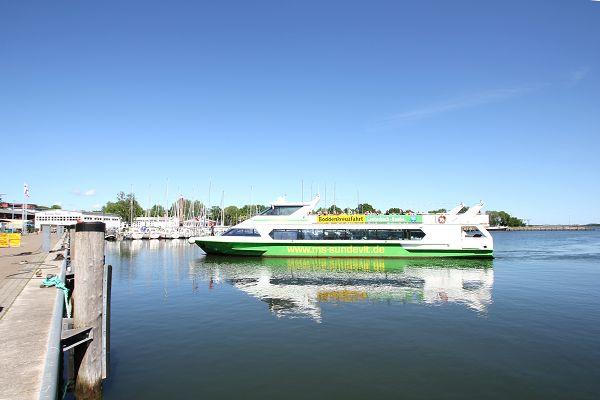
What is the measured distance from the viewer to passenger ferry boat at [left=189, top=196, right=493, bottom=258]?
3538cm

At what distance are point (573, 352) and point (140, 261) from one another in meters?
32.8

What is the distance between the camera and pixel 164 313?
15.7 meters

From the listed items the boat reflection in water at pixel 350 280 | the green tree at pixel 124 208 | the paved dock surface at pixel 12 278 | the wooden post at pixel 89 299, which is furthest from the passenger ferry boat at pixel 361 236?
the green tree at pixel 124 208

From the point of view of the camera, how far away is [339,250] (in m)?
35.4

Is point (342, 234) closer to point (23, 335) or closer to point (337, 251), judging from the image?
point (337, 251)

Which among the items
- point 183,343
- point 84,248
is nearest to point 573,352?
point 183,343

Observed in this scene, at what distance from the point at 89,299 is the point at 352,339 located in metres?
7.93

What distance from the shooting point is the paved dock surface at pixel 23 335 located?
5.95 m

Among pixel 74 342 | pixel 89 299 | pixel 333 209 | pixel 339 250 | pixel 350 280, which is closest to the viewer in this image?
pixel 74 342

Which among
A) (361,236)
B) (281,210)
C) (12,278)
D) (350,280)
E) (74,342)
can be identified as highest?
(281,210)

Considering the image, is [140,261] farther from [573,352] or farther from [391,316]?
[573,352]

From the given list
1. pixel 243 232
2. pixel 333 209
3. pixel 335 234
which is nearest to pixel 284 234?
pixel 243 232

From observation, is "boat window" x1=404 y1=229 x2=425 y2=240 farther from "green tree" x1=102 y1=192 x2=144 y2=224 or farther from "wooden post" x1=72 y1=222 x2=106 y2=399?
"green tree" x1=102 y1=192 x2=144 y2=224

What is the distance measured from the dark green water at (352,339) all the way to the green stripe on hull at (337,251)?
1065 centimetres
